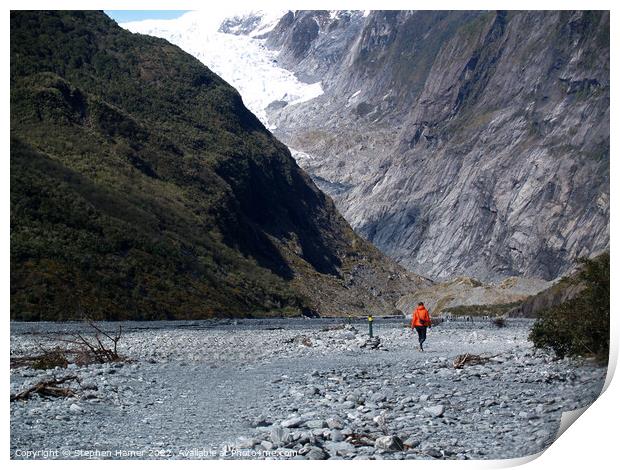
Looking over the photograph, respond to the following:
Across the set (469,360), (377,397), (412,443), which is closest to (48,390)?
Result: (377,397)

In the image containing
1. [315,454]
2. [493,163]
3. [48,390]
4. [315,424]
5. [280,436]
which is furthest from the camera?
[493,163]

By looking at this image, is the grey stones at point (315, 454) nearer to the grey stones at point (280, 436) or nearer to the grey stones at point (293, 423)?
the grey stones at point (280, 436)

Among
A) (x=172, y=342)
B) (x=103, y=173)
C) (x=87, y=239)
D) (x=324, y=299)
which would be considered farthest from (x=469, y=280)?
(x=172, y=342)

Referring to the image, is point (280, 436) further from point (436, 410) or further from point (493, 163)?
point (493, 163)

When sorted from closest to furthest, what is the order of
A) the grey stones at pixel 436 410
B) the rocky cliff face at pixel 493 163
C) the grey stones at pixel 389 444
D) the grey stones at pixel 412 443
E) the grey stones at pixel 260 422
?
1. the grey stones at pixel 389 444
2. the grey stones at pixel 412 443
3. the grey stones at pixel 260 422
4. the grey stones at pixel 436 410
5. the rocky cliff face at pixel 493 163

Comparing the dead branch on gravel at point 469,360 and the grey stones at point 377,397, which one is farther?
the dead branch on gravel at point 469,360

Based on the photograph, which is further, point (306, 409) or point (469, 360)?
point (469, 360)

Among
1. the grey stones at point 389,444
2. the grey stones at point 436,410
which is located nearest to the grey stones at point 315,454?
the grey stones at point 389,444
